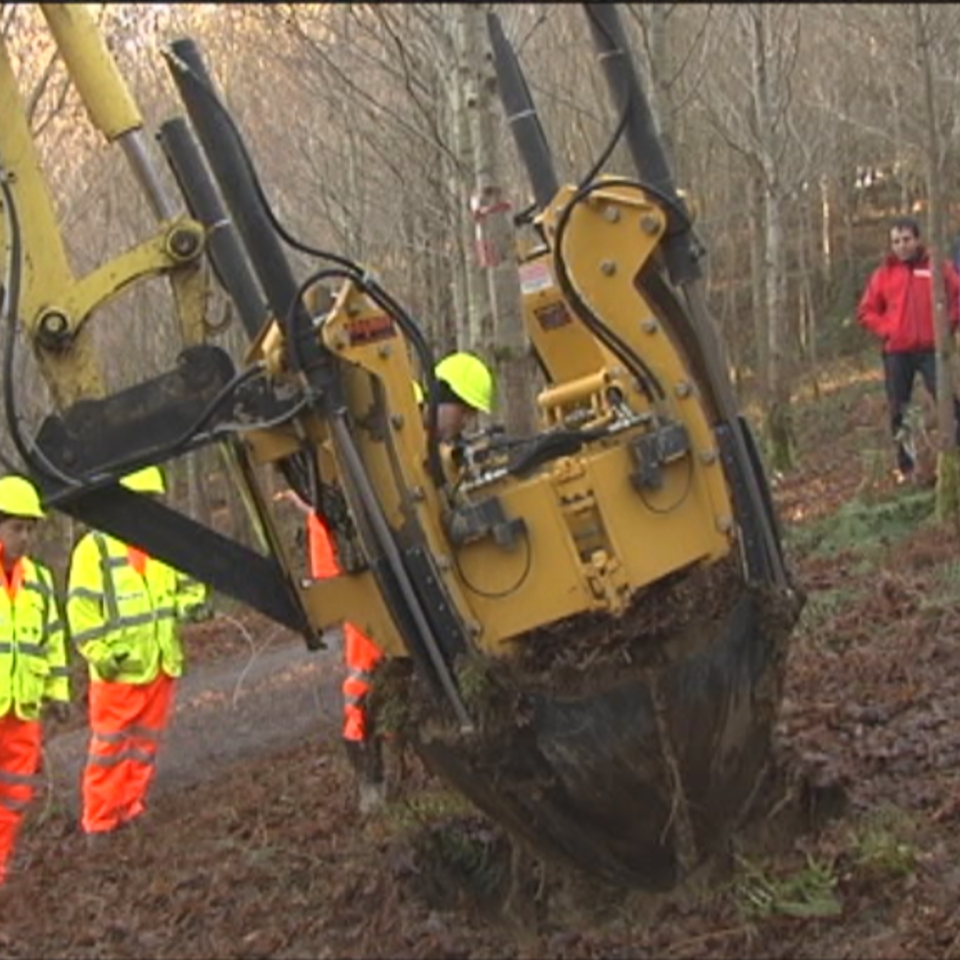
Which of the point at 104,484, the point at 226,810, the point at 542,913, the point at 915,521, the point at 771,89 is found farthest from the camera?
the point at 771,89

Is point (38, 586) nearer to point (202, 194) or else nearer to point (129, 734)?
point (129, 734)

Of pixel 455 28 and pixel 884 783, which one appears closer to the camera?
pixel 884 783

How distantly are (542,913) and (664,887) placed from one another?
529 mm

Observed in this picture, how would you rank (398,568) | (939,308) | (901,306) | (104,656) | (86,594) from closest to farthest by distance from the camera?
(398,568)
(104,656)
(86,594)
(939,308)
(901,306)

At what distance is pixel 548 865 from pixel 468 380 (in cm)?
214

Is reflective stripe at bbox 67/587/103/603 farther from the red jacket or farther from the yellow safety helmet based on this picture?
the red jacket

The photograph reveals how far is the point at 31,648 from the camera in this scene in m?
7.38

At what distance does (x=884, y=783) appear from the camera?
580 cm

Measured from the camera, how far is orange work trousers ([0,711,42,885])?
724 centimetres

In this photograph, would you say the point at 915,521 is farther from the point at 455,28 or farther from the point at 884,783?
the point at 884,783

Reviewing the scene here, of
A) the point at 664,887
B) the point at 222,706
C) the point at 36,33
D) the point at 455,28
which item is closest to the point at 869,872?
the point at 664,887

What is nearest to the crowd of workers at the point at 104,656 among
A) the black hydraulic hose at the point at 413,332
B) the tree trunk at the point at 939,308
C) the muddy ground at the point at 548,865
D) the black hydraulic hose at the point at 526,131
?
the muddy ground at the point at 548,865

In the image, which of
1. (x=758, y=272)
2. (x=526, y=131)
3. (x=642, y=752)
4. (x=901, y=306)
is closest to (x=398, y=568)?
(x=642, y=752)

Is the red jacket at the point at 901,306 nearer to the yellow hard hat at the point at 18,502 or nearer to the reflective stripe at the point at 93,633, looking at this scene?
the reflective stripe at the point at 93,633
